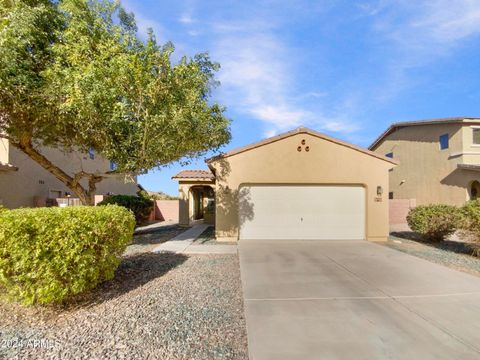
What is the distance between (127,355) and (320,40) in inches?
493

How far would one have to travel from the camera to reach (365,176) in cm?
1270

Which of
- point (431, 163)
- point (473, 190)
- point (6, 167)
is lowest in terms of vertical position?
point (473, 190)

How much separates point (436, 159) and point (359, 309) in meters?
18.9

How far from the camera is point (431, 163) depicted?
2003cm

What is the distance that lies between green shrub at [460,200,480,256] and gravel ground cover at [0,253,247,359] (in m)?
8.39

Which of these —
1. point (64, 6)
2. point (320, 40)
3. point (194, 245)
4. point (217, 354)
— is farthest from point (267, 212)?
point (64, 6)

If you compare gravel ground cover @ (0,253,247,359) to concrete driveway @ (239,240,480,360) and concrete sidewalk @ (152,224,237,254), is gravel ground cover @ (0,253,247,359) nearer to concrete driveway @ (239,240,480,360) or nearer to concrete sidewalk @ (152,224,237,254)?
concrete driveway @ (239,240,480,360)

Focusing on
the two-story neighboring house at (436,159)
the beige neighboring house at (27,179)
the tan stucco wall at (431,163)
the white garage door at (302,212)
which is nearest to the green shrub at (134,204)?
the beige neighboring house at (27,179)

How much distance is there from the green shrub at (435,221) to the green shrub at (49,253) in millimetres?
12318

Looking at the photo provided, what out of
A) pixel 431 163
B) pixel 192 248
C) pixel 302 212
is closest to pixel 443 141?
pixel 431 163

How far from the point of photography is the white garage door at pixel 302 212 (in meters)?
12.6

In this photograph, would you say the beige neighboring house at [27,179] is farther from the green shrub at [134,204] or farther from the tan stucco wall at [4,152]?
the green shrub at [134,204]

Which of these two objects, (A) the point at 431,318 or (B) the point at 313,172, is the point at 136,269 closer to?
(A) the point at 431,318

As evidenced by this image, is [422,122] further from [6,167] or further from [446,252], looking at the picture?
[6,167]
